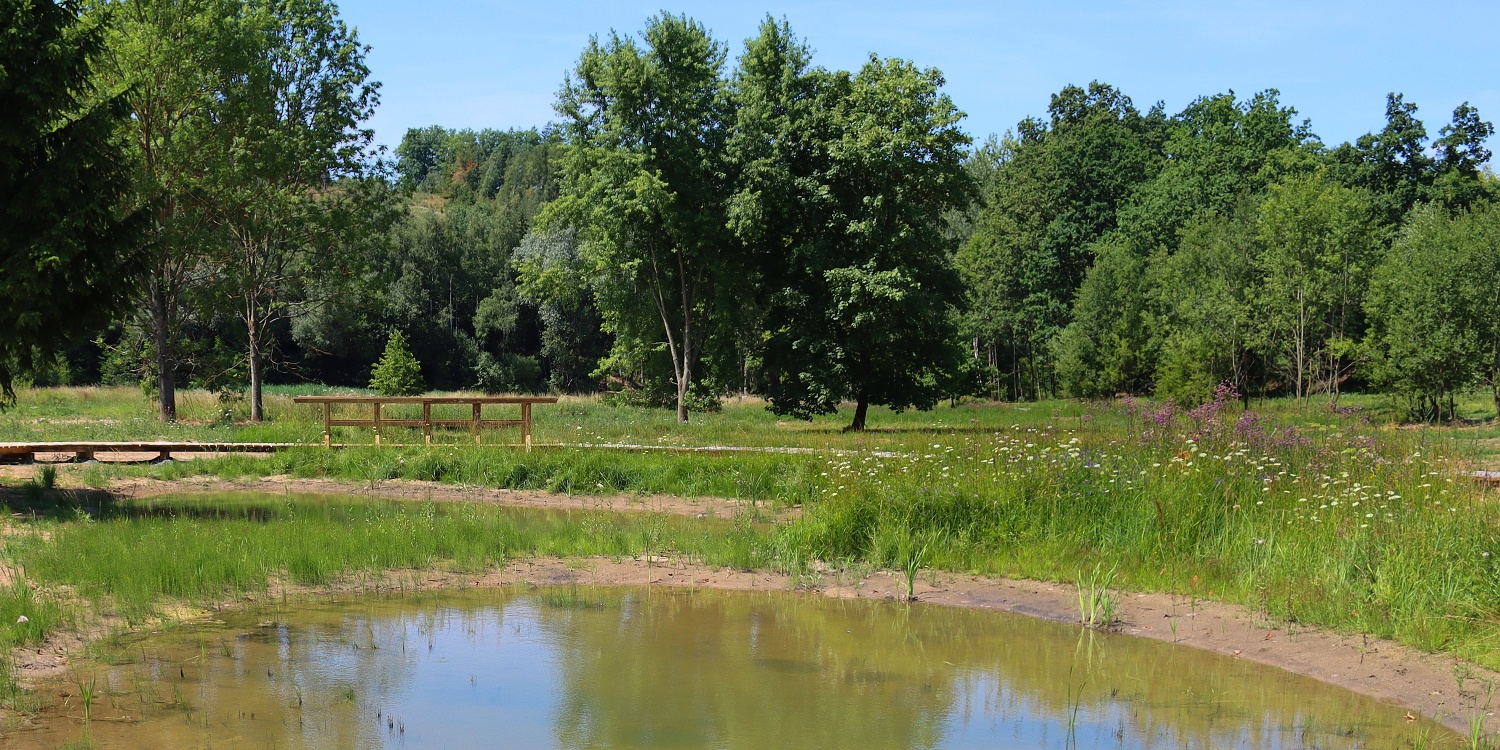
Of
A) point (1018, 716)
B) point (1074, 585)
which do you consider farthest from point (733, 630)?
point (1074, 585)

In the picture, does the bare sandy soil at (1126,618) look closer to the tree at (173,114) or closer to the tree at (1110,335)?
the tree at (173,114)

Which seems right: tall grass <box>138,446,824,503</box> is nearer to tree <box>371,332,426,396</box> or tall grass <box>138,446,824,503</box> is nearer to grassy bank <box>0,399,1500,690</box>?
grassy bank <box>0,399,1500,690</box>

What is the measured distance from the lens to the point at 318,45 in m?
34.8

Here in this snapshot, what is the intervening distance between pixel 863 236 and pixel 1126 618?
78.6 ft

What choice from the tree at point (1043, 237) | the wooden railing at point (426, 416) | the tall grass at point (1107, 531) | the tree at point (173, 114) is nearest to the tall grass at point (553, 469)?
the wooden railing at point (426, 416)

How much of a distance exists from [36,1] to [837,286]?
22.3 metres

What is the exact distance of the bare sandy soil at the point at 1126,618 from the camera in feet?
28.6

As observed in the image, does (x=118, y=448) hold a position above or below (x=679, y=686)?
above

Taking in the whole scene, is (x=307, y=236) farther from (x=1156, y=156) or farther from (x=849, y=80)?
(x=1156, y=156)

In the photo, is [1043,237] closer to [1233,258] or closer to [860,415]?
[1233,258]

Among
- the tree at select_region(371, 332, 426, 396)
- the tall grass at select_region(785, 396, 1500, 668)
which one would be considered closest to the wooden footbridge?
the tall grass at select_region(785, 396, 1500, 668)

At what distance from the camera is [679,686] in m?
8.73

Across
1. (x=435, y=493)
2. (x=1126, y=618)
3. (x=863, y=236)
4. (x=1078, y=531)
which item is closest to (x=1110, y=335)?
(x=863, y=236)

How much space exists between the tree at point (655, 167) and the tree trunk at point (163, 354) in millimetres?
12275
